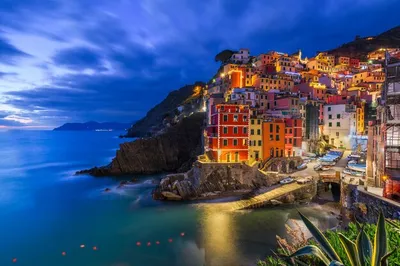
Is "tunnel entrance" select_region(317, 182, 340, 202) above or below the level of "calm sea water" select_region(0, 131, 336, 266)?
above

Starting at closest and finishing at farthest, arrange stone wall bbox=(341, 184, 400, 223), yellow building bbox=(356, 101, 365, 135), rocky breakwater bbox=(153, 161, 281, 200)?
1. stone wall bbox=(341, 184, 400, 223)
2. rocky breakwater bbox=(153, 161, 281, 200)
3. yellow building bbox=(356, 101, 365, 135)

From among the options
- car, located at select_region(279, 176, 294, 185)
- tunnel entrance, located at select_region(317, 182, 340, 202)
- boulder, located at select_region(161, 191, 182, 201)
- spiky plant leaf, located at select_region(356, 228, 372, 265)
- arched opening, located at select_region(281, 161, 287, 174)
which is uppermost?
spiky plant leaf, located at select_region(356, 228, 372, 265)

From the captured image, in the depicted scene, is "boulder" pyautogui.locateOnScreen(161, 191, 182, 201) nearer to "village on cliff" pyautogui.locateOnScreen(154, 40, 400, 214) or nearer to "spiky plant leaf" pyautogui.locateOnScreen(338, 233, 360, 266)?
"village on cliff" pyautogui.locateOnScreen(154, 40, 400, 214)

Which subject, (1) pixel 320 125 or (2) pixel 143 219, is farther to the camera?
(1) pixel 320 125

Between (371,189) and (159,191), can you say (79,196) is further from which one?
(371,189)

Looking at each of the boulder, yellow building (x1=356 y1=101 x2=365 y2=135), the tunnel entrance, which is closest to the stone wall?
→ the tunnel entrance

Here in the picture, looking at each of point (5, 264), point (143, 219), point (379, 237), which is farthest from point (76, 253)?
point (379, 237)

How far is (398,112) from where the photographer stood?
21.5 meters

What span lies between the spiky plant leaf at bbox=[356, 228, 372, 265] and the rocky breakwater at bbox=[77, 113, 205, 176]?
4728cm

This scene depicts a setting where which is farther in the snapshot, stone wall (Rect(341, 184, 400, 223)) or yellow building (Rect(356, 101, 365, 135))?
yellow building (Rect(356, 101, 365, 135))

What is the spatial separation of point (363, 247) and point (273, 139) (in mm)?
36574

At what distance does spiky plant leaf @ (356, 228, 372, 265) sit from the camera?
584 cm

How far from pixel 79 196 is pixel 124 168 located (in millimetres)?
17024

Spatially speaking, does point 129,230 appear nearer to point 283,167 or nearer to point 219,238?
point 219,238
